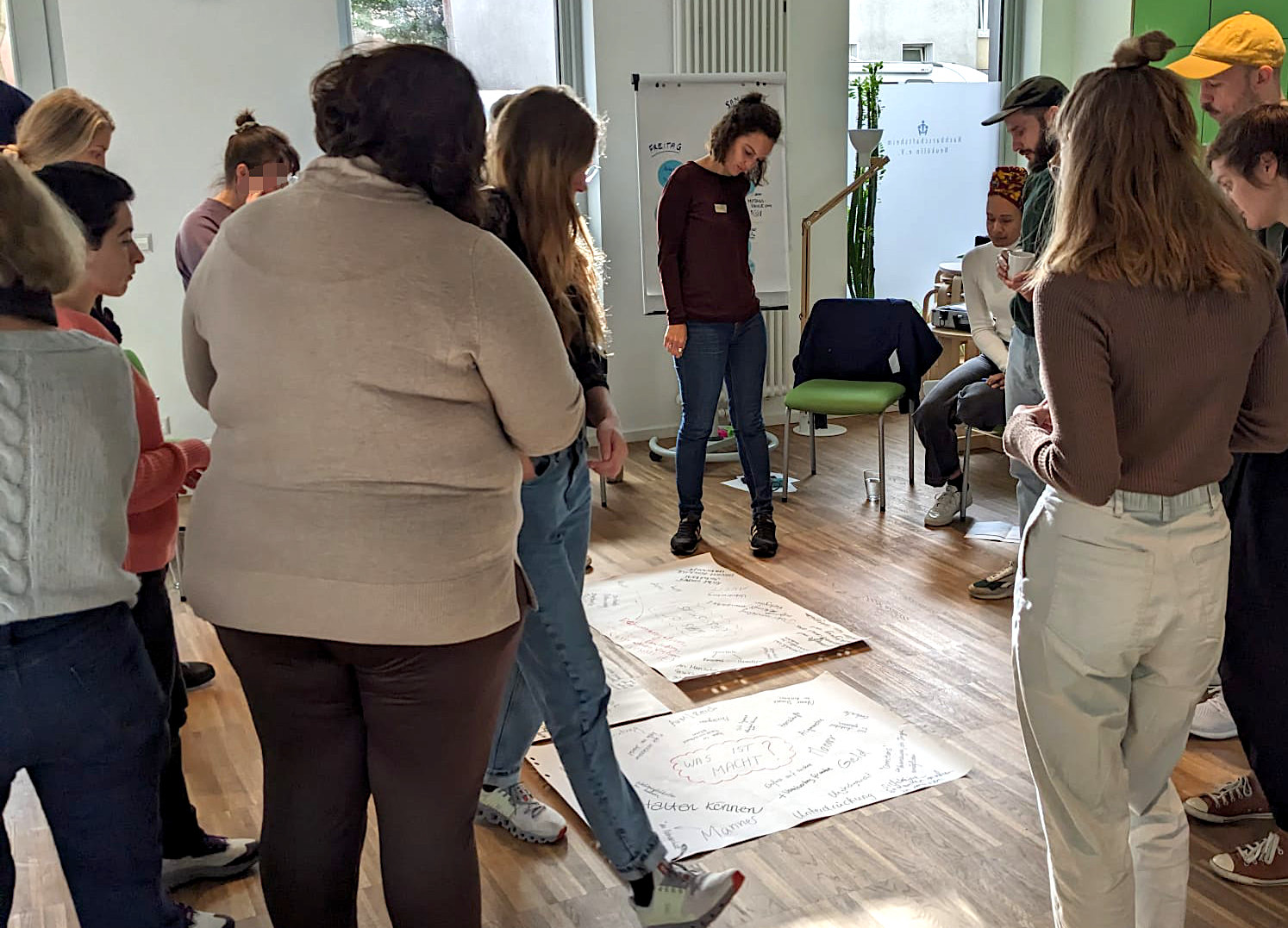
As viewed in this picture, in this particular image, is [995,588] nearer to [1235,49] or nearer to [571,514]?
[1235,49]

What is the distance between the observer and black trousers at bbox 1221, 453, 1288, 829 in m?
2.08

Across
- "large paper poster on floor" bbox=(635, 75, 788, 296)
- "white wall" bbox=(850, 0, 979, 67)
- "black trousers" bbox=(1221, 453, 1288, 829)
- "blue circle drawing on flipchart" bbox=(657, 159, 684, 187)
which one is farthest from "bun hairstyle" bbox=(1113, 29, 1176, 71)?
"white wall" bbox=(850, 0, 979, 67)

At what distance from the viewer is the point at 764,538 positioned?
13.8 ft

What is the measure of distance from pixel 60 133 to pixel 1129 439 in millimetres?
2456

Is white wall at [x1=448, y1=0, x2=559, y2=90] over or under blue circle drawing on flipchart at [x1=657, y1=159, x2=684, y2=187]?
over

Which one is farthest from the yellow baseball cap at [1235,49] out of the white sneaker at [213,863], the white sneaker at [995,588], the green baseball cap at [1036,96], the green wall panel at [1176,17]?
the green wall panel at [1176,17]

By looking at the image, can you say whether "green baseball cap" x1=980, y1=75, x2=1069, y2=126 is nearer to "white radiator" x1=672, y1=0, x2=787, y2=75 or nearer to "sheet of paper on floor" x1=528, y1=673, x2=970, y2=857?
"sheet of paper on floor" x1=528, y1=673, x2=970, y2=857

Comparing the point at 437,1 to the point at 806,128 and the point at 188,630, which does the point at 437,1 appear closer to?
the point at 806,128

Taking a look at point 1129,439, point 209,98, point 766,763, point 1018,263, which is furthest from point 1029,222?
point 209,98

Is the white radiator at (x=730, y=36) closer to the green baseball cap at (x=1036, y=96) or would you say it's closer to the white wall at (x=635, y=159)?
the white wall at (x=635, y=159)

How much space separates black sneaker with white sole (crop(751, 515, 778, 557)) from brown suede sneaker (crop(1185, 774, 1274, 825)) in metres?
1.94

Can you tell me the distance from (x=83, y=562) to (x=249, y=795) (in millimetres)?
1406

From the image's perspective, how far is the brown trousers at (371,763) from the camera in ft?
4.51

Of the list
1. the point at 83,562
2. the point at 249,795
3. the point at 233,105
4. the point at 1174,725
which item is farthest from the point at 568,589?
the point at 233,105
